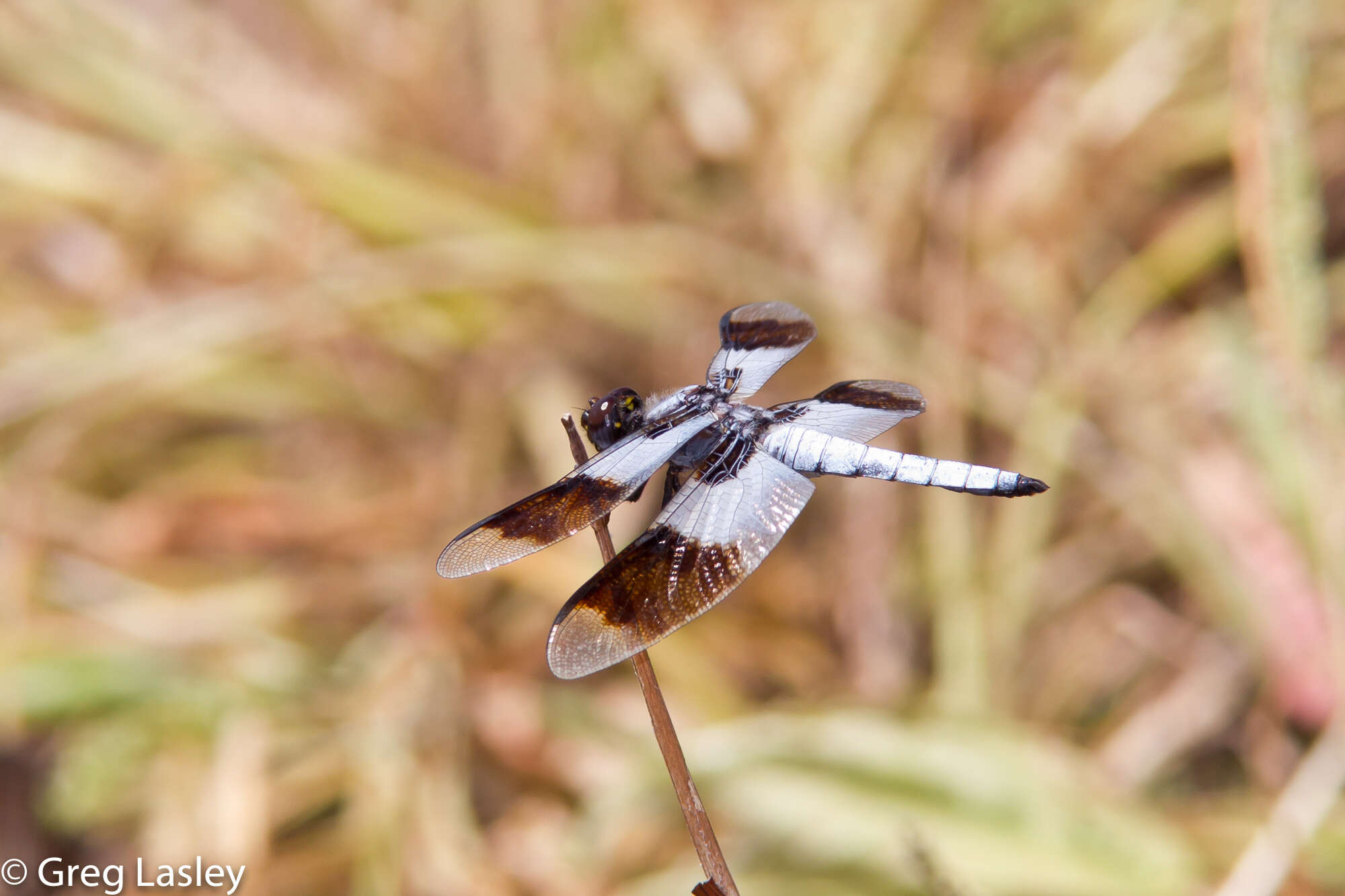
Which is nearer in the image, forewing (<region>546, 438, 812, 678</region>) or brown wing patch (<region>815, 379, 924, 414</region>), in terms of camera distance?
forewing (<region>546, 438, 812, 678</region>)

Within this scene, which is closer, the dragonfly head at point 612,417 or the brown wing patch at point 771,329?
the dragonfly head at point 612,417

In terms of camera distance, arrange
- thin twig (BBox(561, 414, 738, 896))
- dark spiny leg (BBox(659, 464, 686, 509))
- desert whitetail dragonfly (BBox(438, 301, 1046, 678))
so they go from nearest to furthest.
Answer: thin twig (BBox(561, 414, 738, 896))
desert whitetail dragonfly (BBox(438, 301, 1046, 678))
dark spiny leg (BBox(659, 464, 686, 509))

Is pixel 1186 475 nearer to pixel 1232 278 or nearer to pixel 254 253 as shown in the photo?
pixel 1232 278

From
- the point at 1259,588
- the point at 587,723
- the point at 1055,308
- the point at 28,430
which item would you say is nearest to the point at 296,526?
the point at 28,430

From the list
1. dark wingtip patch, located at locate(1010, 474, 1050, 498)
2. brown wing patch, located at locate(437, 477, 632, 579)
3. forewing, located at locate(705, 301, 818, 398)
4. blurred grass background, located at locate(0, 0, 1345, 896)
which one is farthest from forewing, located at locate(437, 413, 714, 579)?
blurred grass background, located at locate(0, 0, 1345, 896)

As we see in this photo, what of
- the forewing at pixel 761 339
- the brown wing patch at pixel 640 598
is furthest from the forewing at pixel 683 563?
the forewing at pixel 761 339

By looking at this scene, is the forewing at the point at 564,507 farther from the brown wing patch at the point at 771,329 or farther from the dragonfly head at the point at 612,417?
the brown wing patch at the point at 771,329

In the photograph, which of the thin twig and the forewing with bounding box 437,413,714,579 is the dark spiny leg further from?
the thin twig
